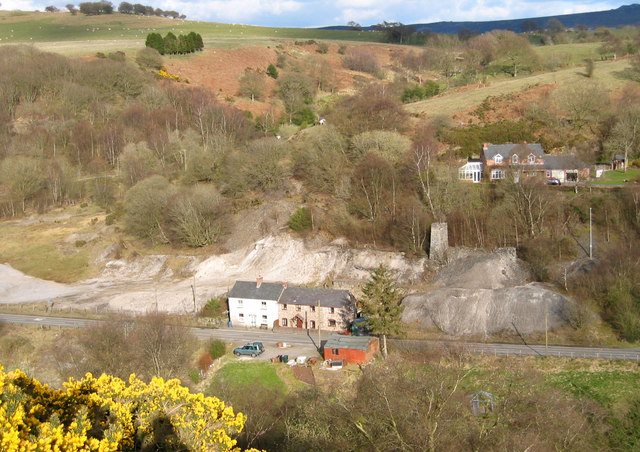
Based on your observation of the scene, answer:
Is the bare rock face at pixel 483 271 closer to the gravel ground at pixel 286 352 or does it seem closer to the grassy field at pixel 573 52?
the gravel ground at pixel 286 352

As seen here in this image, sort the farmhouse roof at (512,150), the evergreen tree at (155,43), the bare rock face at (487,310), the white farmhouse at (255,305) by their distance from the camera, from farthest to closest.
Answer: the evergreen tree at (155,43)
the farmhouse roof at (512,150)
the white farmhouse at (255,305)
the bare rock face at (487,310)

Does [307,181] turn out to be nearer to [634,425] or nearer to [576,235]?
[576,235]

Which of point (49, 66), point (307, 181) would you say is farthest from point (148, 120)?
point (307, 181)

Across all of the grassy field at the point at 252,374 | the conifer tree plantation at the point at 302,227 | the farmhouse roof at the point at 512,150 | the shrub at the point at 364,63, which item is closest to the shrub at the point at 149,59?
the conifer tree plantation at the point at 302,227

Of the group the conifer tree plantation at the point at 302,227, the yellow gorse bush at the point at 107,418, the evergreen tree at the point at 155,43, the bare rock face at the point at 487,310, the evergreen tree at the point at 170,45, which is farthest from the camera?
the evergreen tree at the point at 170,45

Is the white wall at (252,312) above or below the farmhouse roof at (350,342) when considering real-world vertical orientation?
below

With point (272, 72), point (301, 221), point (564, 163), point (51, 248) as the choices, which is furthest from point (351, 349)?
point (272, 72)
